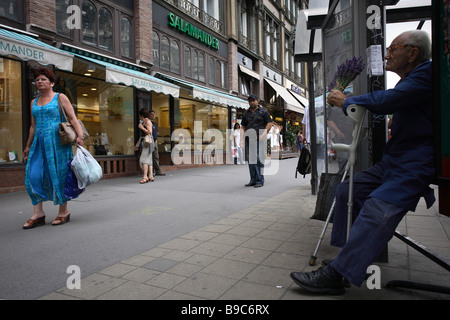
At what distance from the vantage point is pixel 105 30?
1087 centimetres

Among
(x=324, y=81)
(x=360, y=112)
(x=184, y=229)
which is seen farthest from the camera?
(x=324, y=81)

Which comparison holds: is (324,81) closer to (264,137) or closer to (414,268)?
(414,268)

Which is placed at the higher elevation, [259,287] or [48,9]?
[48,9]

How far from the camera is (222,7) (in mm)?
18500

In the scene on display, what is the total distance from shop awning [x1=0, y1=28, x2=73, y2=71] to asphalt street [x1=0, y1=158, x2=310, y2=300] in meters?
2.74

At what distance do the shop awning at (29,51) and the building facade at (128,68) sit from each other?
2 cm

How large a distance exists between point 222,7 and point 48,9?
11.5m

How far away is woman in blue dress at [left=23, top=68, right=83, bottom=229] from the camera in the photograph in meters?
4.23

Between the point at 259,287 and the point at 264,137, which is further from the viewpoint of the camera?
the point at 264,137

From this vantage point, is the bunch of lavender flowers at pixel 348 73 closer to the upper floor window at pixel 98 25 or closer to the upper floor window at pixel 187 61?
the upper floor window at pixel 98 25

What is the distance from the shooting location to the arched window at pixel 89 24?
33.4 ft

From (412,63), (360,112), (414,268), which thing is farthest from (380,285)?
(412,63)

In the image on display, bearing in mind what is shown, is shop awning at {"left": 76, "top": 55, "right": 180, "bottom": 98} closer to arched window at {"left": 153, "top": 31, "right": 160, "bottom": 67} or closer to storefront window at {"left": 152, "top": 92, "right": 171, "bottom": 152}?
arched window at {"left": 153, "top": 31, "right": 160, "bottom": 67}

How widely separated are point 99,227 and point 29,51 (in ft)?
14.2
